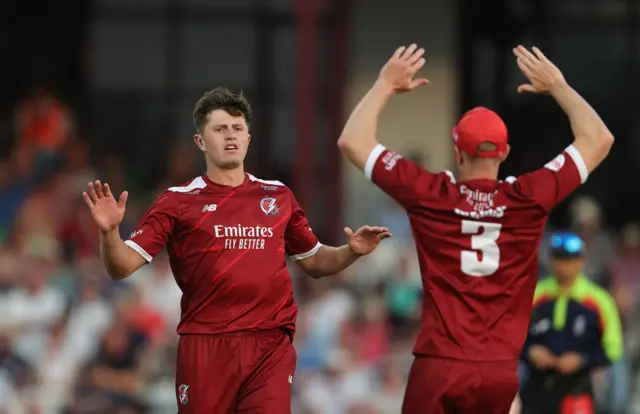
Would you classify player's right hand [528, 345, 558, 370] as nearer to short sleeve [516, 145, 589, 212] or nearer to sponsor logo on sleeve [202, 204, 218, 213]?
short sleeve [516, 145, 589, 212]

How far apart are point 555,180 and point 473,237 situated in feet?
1.59

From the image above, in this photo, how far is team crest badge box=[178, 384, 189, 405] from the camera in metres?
6.52

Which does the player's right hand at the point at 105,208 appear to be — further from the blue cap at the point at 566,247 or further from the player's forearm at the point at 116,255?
the blue cap at the point at 566,247

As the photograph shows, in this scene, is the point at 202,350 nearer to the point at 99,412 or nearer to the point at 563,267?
the point at 563,267

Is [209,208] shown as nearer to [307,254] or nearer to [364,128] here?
[307,254]

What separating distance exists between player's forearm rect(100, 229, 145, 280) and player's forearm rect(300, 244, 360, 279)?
3.33 ft

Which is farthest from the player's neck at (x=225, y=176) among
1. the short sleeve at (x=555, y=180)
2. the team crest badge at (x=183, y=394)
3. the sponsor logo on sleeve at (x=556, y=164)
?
the sponsor logo on sleeve at (x=556, y=164)

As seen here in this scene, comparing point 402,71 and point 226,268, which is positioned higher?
point 402,71

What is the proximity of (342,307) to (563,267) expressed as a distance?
15.5 ft

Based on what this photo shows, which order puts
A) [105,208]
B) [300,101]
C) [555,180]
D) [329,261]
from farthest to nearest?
[300,101], [329,261], [555,180], [105,208]

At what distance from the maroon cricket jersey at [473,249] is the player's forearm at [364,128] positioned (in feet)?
0.19

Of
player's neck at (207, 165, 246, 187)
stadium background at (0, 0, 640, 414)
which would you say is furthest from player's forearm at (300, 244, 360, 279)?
stadium background at (0, 0, 640, 414)

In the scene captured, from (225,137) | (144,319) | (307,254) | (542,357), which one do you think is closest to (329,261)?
(307,254)

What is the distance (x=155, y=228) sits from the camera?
256 inches
